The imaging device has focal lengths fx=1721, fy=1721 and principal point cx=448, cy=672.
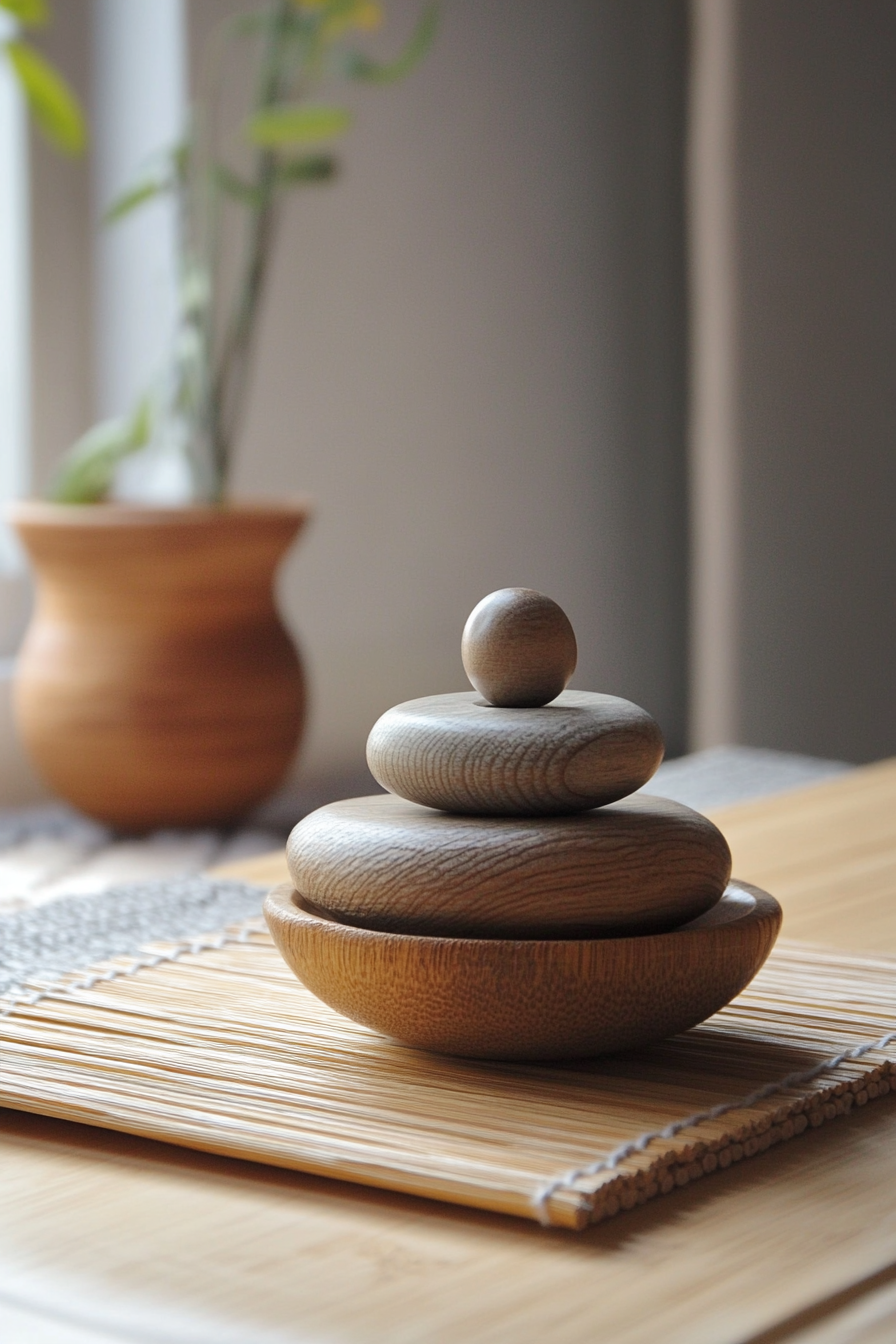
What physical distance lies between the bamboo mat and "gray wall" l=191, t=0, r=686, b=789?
173 centimetres

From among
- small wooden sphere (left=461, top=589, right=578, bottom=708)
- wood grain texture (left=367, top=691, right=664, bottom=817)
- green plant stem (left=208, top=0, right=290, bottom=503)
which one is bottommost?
wood grain texture (left=367, top=691, right=664, bottom=817)

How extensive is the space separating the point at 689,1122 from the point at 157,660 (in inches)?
52.8

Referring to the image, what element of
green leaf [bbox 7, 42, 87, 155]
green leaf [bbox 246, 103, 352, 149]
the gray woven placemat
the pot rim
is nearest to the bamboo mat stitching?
the gray woven placemat

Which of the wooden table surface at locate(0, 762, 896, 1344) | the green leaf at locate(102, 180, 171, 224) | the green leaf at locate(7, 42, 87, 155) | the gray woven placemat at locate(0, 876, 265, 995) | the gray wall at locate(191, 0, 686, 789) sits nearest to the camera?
the wooden table surface at locate(0, 762, 896, 1344)

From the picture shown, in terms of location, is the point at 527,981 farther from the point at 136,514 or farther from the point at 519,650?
the point at 136,514

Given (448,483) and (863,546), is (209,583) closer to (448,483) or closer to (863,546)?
(448,483)

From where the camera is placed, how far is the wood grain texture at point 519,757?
0.44m

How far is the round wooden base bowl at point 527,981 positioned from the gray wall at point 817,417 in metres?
2.28

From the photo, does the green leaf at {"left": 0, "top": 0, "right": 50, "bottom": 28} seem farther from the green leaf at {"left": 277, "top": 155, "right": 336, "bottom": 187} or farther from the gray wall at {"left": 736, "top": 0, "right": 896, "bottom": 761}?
the gray wall at {"left": 736, "top": 0, "right": 896, "bottom": 761}

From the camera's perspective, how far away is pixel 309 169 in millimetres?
1820

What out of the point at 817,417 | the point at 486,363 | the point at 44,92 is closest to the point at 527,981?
the point at 44,92

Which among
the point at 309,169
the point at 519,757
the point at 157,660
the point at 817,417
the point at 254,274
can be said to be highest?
the point at 309,169

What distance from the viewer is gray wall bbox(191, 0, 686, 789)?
7.61ft

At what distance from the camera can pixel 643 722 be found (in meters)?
0.46
